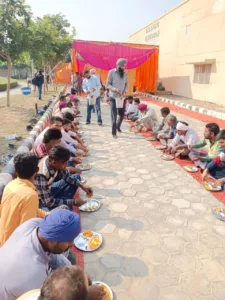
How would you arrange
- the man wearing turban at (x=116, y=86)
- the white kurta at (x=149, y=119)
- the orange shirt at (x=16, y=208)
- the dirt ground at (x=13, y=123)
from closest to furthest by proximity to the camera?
the orange shirt at (x=16, y=208), the dirt ground at (x=13, y=123), the man wearing turban at (x=116, y=86), the white kurta at (x=149, y=119)

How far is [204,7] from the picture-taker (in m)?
12.6

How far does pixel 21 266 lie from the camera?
3.99ft

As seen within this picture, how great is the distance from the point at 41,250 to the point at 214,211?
2402 mm

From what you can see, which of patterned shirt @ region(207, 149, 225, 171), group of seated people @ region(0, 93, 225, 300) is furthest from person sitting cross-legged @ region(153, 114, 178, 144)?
group of seated people @ region(0, 93, 225, 300)

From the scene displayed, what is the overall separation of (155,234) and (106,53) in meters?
13.3

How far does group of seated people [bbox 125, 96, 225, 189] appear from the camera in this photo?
11.8 feet

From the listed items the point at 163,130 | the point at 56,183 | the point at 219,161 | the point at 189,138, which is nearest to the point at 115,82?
the point at 163,130

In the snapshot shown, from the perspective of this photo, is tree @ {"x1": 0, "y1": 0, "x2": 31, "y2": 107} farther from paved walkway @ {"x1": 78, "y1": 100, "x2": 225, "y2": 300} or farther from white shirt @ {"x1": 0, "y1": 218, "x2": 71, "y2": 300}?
white shirt @ {"x1": 0, "y1": 218, "x2": 71, "y2": 300}

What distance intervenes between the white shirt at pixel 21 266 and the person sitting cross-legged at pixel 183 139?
374cm

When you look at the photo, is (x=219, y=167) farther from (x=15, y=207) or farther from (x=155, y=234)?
(x=15, y=207)

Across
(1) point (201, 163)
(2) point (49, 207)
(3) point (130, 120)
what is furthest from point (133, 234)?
(3) point (130, 120)

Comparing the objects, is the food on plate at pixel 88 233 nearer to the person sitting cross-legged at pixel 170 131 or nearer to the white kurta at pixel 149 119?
the person sitting cross-legged at pixel 170 131

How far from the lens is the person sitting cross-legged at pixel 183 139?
4469 millimetres

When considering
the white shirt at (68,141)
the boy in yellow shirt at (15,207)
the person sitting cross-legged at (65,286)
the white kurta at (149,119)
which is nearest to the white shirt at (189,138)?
the white kurta at (149,119)
